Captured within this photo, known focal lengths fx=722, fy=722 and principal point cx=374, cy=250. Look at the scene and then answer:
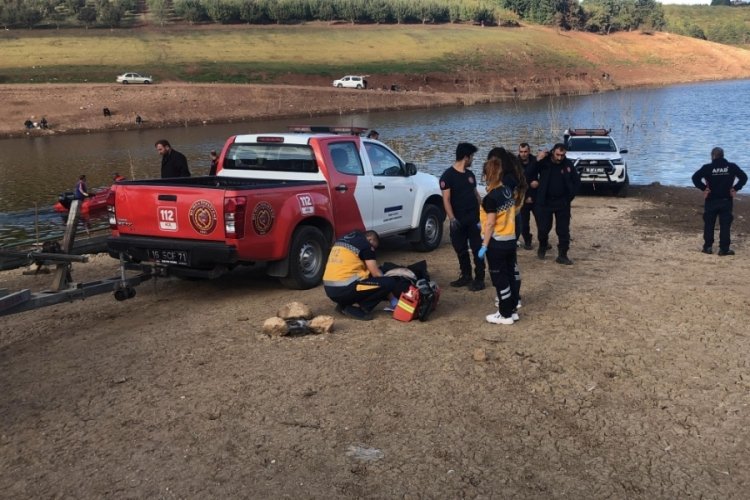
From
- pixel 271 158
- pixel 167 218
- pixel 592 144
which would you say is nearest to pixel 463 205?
pixel 271 158

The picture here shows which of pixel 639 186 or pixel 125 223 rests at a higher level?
pixel 125 223

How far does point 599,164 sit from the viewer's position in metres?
19.3

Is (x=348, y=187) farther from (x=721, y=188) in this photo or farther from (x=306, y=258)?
(x=721, y=188)

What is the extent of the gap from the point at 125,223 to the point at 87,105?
5145 cm

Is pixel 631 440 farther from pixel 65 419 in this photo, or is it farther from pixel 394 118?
pixel 394 118

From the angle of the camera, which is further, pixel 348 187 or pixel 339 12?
pixel 339 12

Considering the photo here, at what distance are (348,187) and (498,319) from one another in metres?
3.44

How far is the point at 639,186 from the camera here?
21.8 meters

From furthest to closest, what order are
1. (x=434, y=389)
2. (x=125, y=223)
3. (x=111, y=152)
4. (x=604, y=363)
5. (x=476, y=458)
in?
1. (x=111, y=152)
2. (x=125, y=223)
3. (x=604, y=363)
4. (x=434, y=389)
5. (x=476, y=458)

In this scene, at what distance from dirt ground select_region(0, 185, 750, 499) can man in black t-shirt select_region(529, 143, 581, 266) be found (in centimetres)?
174

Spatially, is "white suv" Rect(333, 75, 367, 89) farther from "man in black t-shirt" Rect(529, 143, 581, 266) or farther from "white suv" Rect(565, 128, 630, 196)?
"man in black t-shirt" Rect(529, 143, 581, 266)

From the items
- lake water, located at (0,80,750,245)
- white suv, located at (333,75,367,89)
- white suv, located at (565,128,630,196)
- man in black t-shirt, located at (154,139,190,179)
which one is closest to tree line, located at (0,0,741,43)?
white suv, located at (333,75,367,89)

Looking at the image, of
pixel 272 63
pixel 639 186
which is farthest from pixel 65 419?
pixel 272 63

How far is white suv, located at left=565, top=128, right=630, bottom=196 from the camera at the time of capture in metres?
19.2
